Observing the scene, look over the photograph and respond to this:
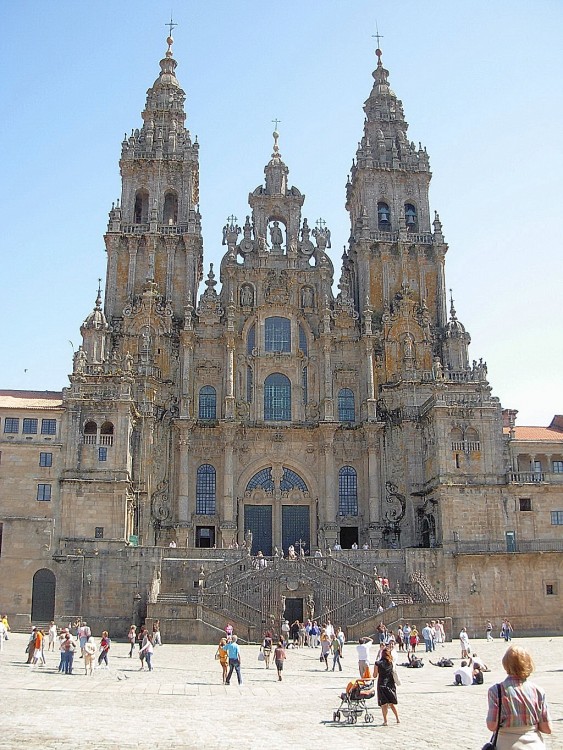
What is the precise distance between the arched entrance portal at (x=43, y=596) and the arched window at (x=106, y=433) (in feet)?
26.7

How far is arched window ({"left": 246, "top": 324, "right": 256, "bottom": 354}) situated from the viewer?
192ft

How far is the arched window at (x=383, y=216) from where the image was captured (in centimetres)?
6356

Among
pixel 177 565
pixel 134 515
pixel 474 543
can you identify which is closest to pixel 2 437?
pixel 134 515

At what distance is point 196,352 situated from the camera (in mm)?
58188

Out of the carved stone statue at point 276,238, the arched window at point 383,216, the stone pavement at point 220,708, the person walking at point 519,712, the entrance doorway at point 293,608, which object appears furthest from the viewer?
the arched window at point 383,216

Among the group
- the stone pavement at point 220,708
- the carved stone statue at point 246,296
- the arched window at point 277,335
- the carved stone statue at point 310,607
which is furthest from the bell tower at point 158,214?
the stone pavement at point 220,708

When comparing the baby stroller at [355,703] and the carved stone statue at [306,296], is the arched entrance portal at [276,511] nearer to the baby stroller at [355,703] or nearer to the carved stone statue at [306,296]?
the carved stone statue at [306,296]

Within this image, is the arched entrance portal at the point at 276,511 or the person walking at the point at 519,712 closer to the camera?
the person walking at the point at 519,712

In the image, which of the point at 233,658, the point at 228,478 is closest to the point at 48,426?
the point at 228,478

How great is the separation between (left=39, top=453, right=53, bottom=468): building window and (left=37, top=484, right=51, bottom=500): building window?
1235mm

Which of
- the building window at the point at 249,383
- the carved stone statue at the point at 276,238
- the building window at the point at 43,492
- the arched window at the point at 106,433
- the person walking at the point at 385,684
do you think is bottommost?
the person walking at the point at 385,684

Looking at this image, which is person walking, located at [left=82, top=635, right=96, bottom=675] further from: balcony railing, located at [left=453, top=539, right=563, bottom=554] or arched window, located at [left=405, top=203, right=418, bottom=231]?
arched window, located at [left=405, top=203, right=418, bottom=231]

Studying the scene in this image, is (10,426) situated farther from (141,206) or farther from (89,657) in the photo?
(89,657)

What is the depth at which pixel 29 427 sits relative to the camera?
48.7 m
